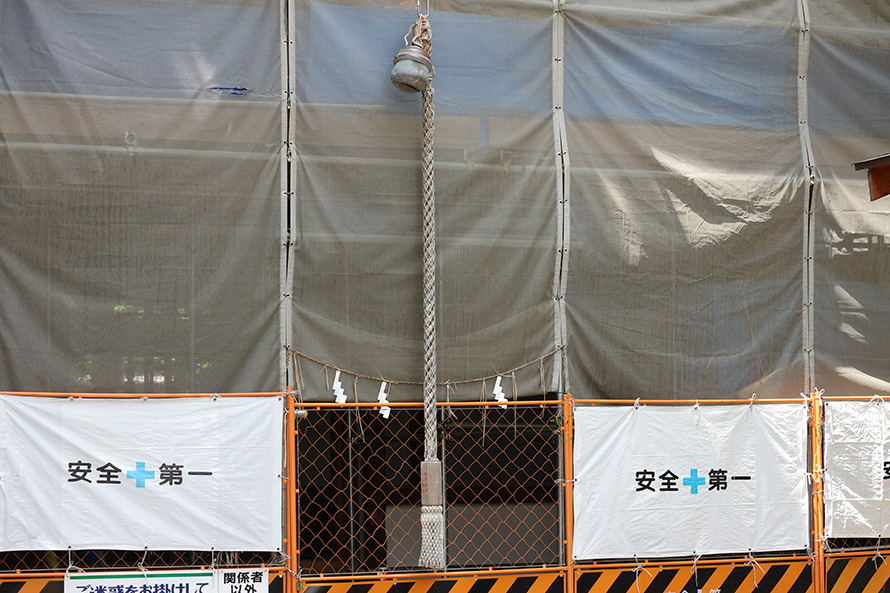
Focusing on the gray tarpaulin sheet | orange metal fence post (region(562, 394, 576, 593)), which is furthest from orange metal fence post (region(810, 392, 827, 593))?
orange metal fence post (region(562, 394, 576, 593))

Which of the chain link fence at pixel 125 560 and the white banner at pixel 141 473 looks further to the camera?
the chain link fence at pixel 125 560

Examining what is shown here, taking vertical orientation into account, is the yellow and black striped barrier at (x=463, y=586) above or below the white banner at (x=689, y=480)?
below

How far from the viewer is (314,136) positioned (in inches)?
237

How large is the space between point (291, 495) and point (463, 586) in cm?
147

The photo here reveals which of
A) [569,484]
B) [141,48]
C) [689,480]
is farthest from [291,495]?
[141,48]

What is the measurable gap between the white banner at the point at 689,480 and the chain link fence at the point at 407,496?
4.83 feet

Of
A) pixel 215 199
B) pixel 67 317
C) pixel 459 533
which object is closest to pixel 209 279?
pixel 215 199

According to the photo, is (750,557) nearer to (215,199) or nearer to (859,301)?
(859,301)

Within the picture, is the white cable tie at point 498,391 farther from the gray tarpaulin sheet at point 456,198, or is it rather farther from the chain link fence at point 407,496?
the chain link fence at point 407,496

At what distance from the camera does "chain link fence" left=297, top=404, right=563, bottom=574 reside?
7.61m

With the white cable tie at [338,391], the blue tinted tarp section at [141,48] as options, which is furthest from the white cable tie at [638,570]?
the blue tinted tarp section at [141,48]

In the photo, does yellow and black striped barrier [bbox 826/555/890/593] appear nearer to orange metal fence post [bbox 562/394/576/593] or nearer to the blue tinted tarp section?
orange metal fence post [bbox 562/394/576/593]

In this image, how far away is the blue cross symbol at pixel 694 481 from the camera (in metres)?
6.14

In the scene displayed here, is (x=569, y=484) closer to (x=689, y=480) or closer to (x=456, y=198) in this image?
(x=689, y=480)
